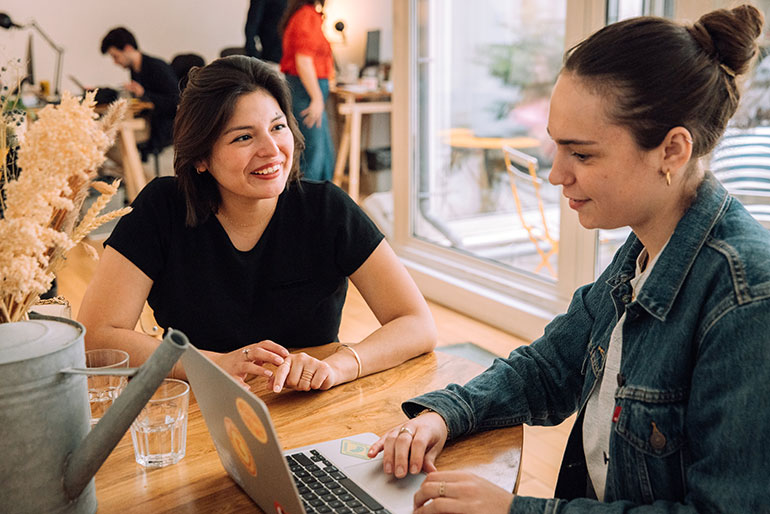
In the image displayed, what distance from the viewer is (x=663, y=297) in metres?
0.92

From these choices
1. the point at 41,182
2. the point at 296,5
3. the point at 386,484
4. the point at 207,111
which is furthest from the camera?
the point at 296,5

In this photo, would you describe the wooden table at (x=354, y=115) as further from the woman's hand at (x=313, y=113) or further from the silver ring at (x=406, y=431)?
the silver ring at (x=406, y=431)

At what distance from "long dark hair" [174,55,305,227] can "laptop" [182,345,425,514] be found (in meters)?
0.77

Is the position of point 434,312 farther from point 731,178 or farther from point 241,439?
point 241,439

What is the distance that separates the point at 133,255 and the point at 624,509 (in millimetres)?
1090

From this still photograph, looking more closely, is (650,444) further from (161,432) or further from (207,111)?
(207,111)

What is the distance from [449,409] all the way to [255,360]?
369 mm

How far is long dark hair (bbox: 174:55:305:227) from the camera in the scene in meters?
1.58

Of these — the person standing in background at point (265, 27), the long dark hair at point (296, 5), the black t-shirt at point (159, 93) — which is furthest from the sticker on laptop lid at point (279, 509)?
the black t-shirt at point (159, 93)

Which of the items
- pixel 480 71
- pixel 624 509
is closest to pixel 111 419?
pixel 624 509

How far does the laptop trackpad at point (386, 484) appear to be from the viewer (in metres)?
0.91

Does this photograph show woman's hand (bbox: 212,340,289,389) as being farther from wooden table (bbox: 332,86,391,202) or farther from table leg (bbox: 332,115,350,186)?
table leg (bbox: 332,115,350,186)

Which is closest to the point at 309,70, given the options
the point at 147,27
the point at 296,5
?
the point at 296,5

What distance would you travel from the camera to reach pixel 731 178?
263 cm
